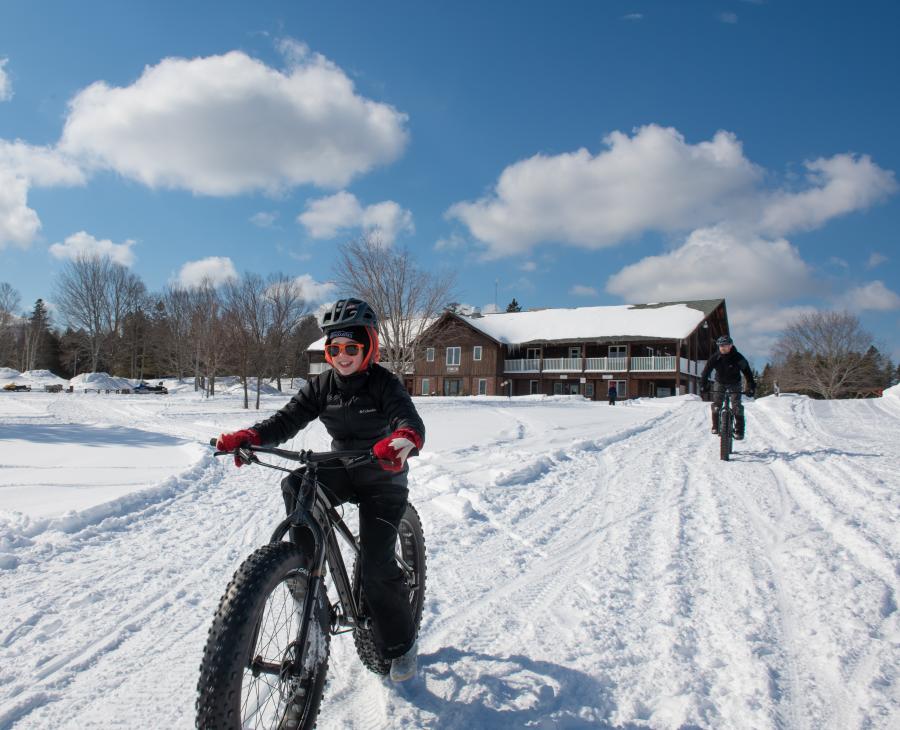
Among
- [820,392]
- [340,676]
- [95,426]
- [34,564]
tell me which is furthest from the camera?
[820,392]

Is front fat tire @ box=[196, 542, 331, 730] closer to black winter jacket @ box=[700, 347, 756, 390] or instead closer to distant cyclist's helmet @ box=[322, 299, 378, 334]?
distant cyclist's helmet @ box=[322, 299, 378, 334]

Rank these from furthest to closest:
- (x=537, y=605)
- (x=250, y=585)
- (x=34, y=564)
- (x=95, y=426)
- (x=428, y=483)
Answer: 1. (x=95, y=426)
2. (x=428, y=483)
3. (x=34, y=564)
4. (x=537, y=605)
5. (x=250, y=585)

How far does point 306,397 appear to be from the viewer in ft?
9.93

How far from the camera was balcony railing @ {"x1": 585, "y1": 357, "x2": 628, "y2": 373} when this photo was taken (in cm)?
4269

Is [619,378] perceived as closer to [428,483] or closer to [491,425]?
[491,425]

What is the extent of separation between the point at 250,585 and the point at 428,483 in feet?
19.2

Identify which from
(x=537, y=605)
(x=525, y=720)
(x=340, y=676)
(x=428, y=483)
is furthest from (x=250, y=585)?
(x=428, y=483)

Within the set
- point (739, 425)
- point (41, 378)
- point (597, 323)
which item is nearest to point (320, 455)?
point (739, 425)

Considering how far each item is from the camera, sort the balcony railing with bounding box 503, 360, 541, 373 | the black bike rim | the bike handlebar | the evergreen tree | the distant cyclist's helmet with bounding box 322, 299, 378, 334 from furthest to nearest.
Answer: the evergreen tree → the balcony railing with bounding box 503, 360, 541, 373 → the distant cyclist's helmet with bounding box 322, 299, 378, 334 → the bike handlebar → the black bike rim

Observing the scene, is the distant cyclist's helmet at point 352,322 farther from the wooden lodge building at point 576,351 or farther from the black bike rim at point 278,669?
the wooden lodge building at point 576,351

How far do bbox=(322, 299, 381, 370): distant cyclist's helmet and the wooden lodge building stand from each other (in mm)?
35907

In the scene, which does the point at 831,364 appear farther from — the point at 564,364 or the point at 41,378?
the point at 41,378

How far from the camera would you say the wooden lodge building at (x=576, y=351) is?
4178cm

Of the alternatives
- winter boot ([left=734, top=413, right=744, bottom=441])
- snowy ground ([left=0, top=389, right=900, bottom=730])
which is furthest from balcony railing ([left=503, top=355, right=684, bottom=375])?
snowy ground ([left=0, top=389, right=900, bottom=730])
